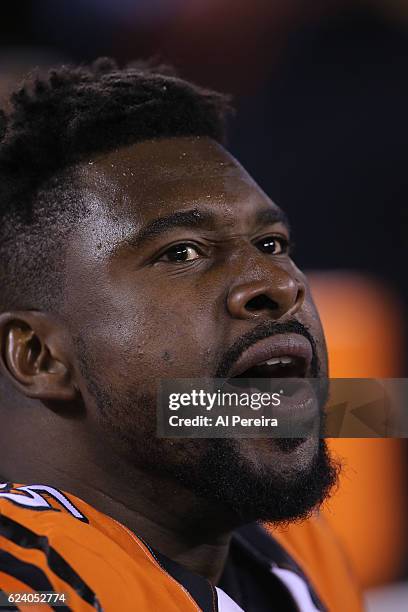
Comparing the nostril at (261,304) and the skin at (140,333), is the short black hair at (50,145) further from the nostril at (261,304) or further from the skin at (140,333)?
the nostril at (261,304)

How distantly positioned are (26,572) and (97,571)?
0.08 m

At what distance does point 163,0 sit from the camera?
13.3ft

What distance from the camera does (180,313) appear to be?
111cm

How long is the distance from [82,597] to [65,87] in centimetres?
74

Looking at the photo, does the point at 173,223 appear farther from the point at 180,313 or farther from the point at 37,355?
the point at 37,355

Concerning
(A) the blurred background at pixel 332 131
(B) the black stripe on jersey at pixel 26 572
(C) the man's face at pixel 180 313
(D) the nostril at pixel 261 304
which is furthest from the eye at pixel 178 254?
(A) the blurred background at pixel 332 131

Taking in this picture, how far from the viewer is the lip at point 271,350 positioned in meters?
1.09

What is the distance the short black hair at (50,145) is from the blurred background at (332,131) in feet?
4.65

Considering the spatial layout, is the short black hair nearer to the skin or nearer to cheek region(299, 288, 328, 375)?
the skin

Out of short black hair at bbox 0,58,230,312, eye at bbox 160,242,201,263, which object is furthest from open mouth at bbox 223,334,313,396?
short black hair at bbox 0,58,230,312

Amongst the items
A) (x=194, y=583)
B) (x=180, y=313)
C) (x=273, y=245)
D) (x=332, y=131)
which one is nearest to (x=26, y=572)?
(x=194, y=583)

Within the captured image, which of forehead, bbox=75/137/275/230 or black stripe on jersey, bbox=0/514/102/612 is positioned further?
forehead, bbox=75/137/275/230

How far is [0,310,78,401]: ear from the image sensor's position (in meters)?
1.16

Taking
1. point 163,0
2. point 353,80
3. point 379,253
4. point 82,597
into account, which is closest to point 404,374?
point 379,253
